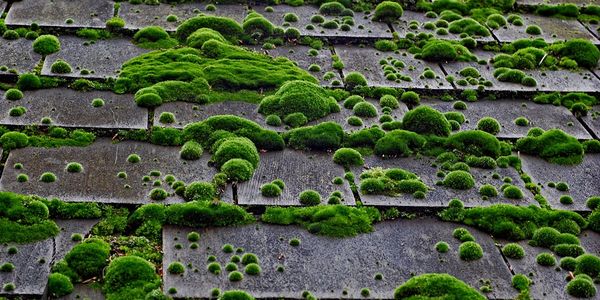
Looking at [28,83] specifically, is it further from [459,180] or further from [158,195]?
[459,180]

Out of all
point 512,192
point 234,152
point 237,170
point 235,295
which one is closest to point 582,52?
point 512,192

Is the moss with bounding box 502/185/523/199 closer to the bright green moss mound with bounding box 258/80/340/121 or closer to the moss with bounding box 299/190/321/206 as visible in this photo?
the moss with bounding box 299/190/321/206

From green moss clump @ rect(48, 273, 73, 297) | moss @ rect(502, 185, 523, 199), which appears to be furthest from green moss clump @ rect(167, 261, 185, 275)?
moss @ rect(502, 185, 523, 199)

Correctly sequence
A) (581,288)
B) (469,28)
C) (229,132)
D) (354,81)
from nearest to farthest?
(581,288), (229,132), (354,81), (469,28)

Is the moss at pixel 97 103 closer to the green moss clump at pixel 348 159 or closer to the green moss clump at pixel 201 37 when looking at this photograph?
the green moss clump at pixel 201 37

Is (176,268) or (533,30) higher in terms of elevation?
(533,30)

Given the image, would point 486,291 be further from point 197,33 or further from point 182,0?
point 182,0
